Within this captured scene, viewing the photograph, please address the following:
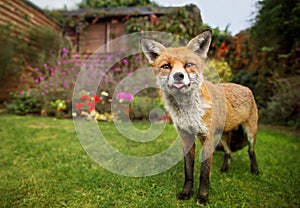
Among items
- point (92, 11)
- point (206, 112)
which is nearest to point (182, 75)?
point (206, 112)

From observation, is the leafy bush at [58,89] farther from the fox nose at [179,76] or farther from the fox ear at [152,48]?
the fox nose at [179,76]

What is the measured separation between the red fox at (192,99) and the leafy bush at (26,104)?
6.94 metres

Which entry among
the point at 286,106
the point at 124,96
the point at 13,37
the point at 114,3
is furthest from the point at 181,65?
the point at 114,3

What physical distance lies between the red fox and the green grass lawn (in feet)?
1.34

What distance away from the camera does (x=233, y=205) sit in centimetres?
209

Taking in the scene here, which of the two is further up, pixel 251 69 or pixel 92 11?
pixel 92 11

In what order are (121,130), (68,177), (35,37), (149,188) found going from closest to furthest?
1. (149,188)
2. (68,177)
3. (121,130)
4. (35,37)

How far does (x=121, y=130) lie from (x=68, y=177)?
2870 mm

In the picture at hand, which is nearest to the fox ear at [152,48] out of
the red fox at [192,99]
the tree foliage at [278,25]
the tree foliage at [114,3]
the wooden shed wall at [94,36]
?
the red fox at [192,99]

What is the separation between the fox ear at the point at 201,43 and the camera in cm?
205

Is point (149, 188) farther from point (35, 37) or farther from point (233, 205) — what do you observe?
point (35, 37)

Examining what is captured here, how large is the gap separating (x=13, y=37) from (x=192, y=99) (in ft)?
31.5

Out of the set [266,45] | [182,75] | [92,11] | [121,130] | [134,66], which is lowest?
[121,130]

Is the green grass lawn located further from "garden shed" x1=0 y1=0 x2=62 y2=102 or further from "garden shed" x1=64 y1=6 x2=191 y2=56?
"garden shed" x1=64 y1=6 x2=191 y2=56
